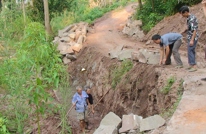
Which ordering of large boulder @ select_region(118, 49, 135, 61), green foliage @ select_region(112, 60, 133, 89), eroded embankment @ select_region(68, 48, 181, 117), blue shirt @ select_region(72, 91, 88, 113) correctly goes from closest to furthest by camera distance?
1. eroded embankment @ select_region(68, 48, 181, 117)
2. blue shirt @ select_region(72, 91, 88, 113)
3. green foliage @ select_region(112, 60, 133, 89)
4. large boulder @ select_region(118, 49, 135, 61)

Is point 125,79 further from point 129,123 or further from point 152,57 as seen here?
point 129,123

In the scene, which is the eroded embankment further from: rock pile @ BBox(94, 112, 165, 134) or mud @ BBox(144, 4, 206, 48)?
mud @ BBox(144, 4, 206, 48)

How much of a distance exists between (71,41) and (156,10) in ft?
15.3

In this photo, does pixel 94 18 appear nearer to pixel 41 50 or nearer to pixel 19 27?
pixel 19 27

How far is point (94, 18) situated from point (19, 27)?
35.5ft

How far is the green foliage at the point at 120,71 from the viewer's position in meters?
9.40

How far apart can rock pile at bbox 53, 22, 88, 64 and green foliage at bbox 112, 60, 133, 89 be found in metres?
4.53

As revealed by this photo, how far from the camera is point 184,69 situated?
709 centimetres

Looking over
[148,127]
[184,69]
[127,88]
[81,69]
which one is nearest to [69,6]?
[81,69]

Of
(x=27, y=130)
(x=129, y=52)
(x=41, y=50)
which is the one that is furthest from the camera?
(x=129, y=52)

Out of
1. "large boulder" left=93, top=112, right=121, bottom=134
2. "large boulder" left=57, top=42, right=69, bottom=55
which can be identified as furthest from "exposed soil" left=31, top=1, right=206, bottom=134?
"large boulder" left=93, top=112, right=121, bottom=134

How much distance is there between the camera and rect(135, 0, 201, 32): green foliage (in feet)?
44.7

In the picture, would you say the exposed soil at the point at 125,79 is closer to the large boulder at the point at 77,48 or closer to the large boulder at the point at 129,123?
the large boulder at the point at 77,48

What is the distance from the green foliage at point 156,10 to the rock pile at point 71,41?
3.28 m
